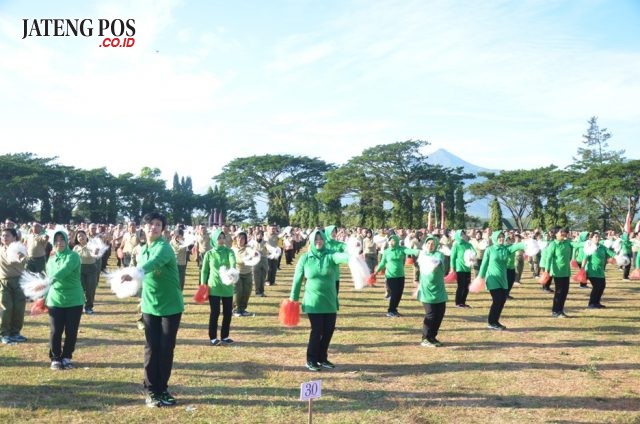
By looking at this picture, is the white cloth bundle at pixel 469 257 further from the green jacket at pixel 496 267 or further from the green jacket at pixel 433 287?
the green jacket at pixel 433 287

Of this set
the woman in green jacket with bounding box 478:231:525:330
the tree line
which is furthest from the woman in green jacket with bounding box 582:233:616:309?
the tree line

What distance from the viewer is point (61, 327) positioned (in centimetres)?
760

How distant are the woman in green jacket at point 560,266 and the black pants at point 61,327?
391 inches

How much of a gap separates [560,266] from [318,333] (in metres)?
7.08

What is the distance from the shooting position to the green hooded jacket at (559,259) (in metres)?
12.2

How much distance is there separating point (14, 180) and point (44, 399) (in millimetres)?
55704

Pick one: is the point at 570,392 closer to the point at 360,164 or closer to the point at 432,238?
the point at 432,238

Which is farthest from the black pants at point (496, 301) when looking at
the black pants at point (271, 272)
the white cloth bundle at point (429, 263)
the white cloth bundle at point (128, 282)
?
the black pants at point (271, 272)

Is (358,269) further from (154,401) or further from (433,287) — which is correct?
(154,401)

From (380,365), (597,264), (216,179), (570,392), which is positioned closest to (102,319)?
(380,365)

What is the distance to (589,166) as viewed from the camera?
176ft

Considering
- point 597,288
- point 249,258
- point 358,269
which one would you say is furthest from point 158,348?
point 597,288

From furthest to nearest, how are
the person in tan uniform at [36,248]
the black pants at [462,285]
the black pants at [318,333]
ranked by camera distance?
the black pants at [462,285] < the person in tan uniform at [36,248] < the black pants at [318,333]

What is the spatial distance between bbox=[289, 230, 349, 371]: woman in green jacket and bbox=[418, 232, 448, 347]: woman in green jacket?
2089 mm
